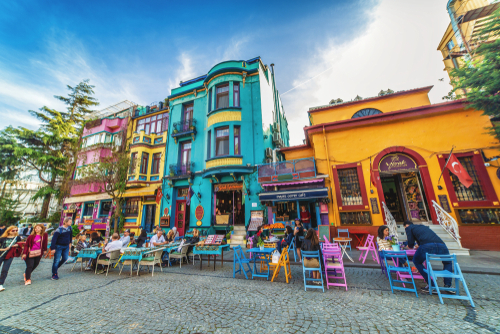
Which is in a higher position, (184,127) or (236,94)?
(236,94)

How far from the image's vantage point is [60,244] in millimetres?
6559

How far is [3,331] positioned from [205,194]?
11.1 m

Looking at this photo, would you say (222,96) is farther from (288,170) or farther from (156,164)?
(156,164)

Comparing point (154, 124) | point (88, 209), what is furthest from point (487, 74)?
point (88, 209)

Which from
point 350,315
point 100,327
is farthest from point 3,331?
point 350,315

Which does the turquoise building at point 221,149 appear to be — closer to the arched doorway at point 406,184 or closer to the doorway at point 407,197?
the arched doorway at point 406,184

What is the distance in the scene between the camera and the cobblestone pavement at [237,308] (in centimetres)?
326

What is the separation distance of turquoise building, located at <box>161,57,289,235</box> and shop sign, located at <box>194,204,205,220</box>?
0.04 metres

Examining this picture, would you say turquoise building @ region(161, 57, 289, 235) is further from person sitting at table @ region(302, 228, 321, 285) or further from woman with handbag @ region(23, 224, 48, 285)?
woman with handbag @ region(23, 224, 48, 285)

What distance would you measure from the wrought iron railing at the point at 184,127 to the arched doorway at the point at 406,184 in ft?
43.5

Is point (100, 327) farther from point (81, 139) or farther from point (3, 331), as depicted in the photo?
point (81, 139)

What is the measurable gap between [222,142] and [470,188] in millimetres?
14131

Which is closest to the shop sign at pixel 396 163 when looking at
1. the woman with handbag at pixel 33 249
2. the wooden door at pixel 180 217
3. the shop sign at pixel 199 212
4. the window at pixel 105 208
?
the shop sign at pixel 199 212

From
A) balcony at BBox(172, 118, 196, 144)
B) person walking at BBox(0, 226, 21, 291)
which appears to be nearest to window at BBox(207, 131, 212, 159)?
balcony at BBox(172, 118, 196, 144)
